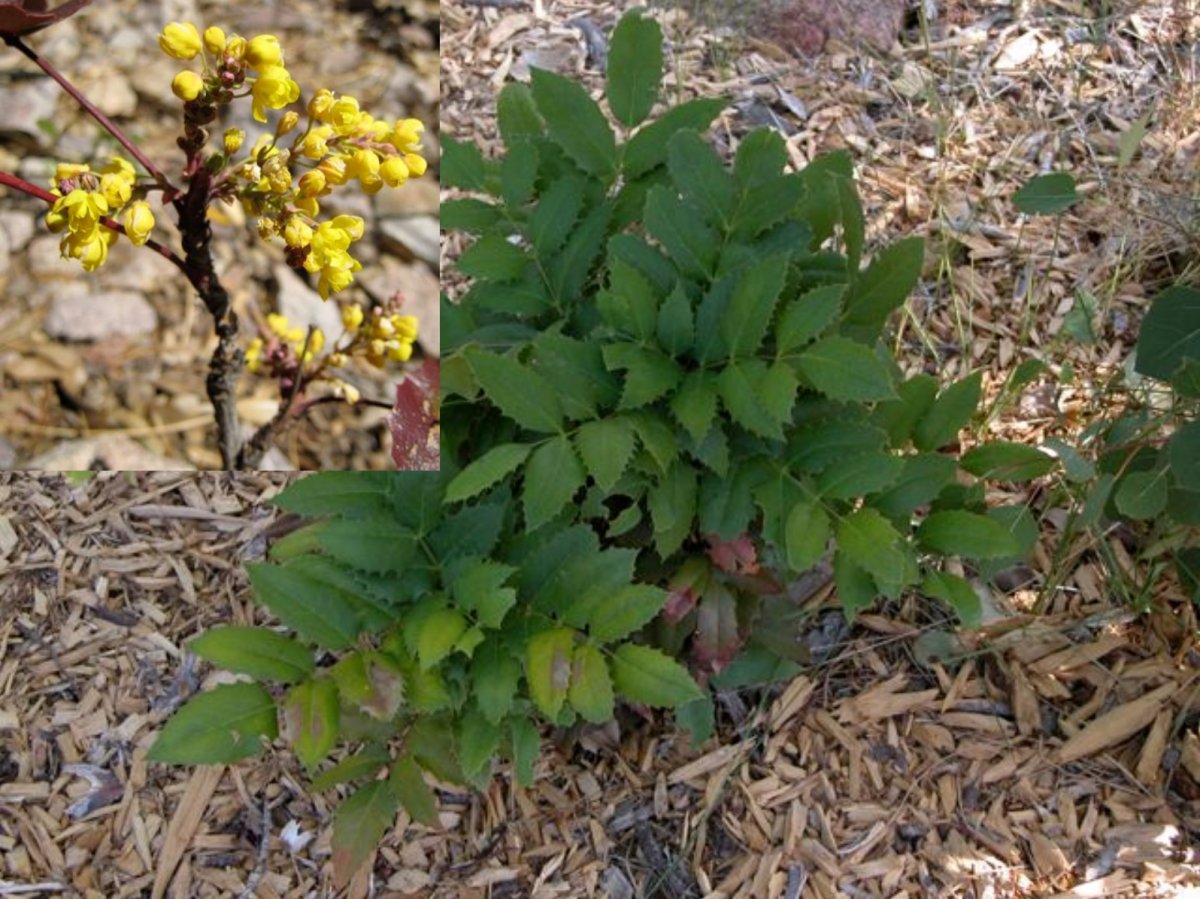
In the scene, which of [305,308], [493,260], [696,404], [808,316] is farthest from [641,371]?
[305,308]

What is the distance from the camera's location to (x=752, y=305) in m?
1.58

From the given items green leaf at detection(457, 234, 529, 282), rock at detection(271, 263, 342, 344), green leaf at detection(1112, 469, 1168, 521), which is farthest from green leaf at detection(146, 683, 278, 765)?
green leaf at detection(1112, 469, 1168, 521)

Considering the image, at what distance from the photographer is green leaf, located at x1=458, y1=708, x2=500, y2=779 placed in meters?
1.59

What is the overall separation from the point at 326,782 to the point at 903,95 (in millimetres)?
1843

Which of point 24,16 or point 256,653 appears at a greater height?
point 24,16

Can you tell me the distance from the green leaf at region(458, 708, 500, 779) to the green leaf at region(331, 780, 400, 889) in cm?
12

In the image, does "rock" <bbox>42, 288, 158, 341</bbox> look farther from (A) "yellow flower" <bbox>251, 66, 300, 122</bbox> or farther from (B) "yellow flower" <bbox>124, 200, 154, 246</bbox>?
(A) "yellow flower" <bbox>251, 66, 300, 122</bbox>

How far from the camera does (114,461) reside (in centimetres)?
217

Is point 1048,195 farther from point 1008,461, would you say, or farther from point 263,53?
point 263,53

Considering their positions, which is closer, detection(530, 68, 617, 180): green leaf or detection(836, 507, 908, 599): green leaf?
detection(836, 507, 908, 599): green leaf

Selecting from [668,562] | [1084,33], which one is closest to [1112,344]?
[1084,33]

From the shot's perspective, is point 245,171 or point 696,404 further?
point 696,404

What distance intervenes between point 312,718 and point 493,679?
20 cm

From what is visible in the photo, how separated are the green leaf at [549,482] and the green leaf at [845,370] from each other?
0.27 metres
